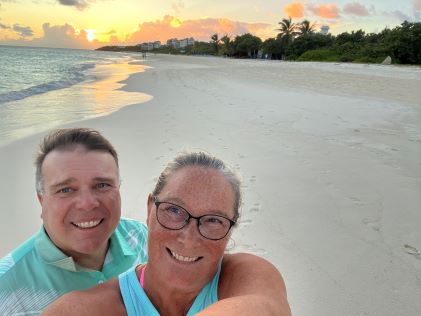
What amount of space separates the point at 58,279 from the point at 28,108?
407 inches

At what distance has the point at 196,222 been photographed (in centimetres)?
157


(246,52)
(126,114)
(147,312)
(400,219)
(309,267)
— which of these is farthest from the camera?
(246,52)

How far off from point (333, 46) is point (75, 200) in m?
58.9

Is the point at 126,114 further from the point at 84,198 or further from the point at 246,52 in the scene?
the point at 246,52

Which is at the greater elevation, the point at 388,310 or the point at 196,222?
the point at 196,222

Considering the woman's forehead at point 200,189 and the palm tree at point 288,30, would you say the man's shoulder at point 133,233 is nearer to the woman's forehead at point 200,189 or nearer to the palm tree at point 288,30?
the woman's forehead at point 200,189

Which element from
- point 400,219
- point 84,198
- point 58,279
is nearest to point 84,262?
point 58,279

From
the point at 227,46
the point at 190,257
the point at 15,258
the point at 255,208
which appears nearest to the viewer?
the point at 190,257

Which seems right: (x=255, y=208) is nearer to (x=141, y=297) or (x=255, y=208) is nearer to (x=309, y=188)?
(x=309, y=188)

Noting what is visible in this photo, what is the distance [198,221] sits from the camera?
1.57m

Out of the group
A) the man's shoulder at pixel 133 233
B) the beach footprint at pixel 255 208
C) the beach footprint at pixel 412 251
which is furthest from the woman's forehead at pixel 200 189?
the beach footprint at pixel 255 208

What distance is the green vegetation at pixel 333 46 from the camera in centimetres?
3747

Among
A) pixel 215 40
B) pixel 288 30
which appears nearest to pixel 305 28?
pixel 288 30

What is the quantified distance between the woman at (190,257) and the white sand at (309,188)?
4.91 feet
